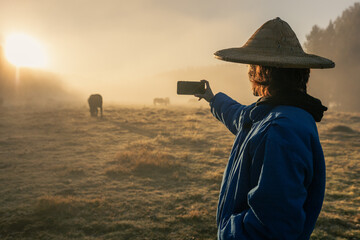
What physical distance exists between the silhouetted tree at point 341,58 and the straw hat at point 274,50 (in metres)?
42.5

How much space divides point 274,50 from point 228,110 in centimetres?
82

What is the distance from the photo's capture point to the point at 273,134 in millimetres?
1136

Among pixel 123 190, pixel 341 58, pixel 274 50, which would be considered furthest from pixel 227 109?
pixel 341 58

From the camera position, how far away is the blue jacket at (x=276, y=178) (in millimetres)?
1108

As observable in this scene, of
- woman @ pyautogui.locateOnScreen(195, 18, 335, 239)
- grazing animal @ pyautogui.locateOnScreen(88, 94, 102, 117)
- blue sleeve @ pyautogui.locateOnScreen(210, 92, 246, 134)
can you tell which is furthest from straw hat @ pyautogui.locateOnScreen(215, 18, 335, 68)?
grazing animal @ pyautogui.locateOnScreen(88, 94, 102, 117)

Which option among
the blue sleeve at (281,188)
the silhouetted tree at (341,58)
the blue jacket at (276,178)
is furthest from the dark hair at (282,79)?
the silhouetted tree at (341,58)

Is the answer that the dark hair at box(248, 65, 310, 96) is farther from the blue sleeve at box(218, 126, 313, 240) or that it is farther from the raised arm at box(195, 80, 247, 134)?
the raised arm at box(195, 80, 247, 134)

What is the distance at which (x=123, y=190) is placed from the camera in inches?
235

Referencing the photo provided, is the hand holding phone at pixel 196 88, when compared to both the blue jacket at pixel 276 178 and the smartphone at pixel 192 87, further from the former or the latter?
the blue jacket at pixel 276 178

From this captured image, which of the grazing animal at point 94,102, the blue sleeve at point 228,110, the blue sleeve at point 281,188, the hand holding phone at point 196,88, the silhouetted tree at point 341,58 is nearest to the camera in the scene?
the blue sleeve at point 281,188

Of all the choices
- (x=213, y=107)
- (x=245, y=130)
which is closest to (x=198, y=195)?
(x=213, y=107)

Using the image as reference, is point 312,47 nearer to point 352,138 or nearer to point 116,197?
point 352,138

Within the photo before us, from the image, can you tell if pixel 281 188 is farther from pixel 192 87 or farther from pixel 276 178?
pixel 192 87

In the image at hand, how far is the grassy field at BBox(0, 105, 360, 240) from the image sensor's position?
4320 millimetres
